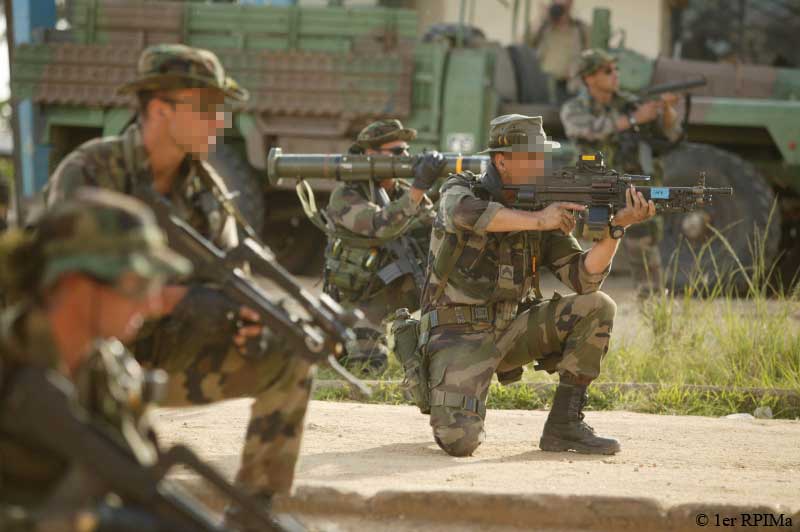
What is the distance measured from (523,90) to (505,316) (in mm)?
6105

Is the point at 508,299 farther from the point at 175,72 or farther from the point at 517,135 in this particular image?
the point at 175,72

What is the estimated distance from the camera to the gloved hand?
6004mm

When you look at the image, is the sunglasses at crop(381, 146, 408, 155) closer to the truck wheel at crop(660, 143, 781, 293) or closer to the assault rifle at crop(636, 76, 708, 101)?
the assault rifle at crop(636, 76, 708, 101)

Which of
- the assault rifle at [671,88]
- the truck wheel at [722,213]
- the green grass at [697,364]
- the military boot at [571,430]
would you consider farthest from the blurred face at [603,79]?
the military boot at [571,430]

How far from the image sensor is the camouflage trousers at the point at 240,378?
3.76 meters

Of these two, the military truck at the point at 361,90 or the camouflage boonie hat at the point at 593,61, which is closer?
the camouflage boonie hat at the point at 593,61

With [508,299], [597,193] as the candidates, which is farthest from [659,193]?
[508,299]

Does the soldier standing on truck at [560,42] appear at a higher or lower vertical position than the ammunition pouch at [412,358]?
higher

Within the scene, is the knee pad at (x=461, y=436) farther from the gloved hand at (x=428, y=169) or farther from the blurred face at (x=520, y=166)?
the gloved hand at (x=428, y=169)

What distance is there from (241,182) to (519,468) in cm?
621

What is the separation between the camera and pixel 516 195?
527 centimetres

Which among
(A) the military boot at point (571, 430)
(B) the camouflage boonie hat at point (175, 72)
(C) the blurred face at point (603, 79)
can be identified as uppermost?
(B) the camouflage boonie hat at point (175, 72)

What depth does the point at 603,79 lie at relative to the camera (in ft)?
29.9

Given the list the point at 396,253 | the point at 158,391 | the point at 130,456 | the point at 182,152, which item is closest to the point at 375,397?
the point at 396,253
